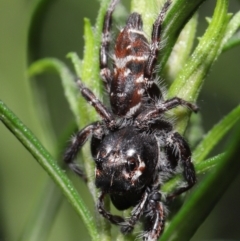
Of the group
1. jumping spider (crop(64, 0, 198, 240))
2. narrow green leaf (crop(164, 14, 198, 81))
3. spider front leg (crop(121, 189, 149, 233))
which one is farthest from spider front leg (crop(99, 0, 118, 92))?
spider front leg (crop(121, 189, 149, 233))

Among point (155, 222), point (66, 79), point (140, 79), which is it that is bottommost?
point (155, 222)

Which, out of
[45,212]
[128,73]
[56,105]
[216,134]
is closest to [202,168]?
[216,134]

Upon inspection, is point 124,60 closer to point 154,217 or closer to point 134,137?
point 134,137

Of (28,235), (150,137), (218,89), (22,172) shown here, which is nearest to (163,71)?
(150,137)

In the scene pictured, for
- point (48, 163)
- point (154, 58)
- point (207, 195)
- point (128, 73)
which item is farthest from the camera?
point (128, 73)

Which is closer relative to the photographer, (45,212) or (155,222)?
(155,222)

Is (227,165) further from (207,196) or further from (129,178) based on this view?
(129,178)

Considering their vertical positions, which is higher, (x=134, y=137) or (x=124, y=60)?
(x=124, y=60)
